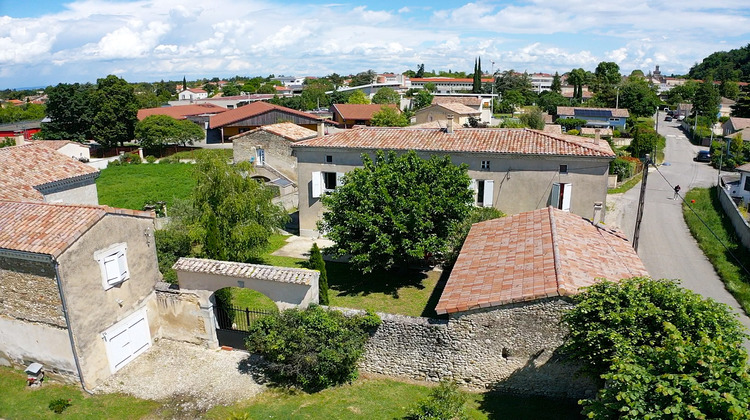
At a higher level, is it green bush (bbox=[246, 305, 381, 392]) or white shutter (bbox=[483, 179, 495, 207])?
white shutter (bbox=[483, 179, 495, 207])

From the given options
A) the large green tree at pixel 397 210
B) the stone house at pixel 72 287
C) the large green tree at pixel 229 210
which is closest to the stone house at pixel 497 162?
the large green tree at pixel 397 210

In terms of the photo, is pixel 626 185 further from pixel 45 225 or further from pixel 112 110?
pixel 112 110

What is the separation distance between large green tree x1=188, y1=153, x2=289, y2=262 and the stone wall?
8.58 metres

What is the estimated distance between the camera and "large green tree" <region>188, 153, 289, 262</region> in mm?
21188

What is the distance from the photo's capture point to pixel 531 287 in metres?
13.7

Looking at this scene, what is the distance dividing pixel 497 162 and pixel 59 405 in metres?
20.7

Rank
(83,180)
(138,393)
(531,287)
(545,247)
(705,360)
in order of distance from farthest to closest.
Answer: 1. (83,180)
2. (545,247)
3. (138,393)
4. (531,287)
5. (705,360)

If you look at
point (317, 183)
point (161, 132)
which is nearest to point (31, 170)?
point (317, 183)

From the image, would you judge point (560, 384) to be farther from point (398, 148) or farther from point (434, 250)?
point (398, 148)

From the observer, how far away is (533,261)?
15.7m

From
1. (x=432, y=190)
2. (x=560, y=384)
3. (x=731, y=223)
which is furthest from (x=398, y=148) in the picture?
(x=731, y=223)

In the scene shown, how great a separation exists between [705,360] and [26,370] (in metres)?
18.3

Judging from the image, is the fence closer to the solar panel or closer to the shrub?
the shrub

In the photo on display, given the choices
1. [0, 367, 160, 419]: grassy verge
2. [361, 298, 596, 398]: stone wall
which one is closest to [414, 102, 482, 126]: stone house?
[361, 298, 596, 398]: stone wall
